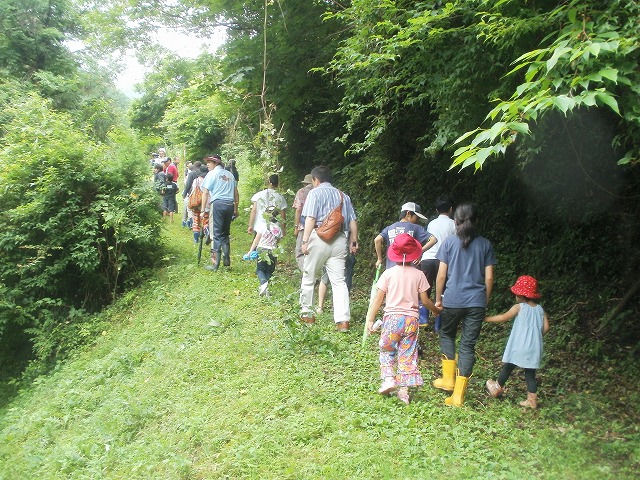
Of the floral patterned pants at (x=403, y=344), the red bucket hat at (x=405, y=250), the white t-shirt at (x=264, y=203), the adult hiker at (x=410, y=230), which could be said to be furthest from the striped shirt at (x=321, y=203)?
the floral patterned pants at (x=403, y=344)

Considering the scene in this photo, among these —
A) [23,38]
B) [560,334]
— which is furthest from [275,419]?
[23,38]

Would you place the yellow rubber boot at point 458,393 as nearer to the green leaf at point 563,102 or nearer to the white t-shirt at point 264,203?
the green leaf at point 563,102

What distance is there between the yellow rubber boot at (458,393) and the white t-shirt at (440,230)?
1.92 meters

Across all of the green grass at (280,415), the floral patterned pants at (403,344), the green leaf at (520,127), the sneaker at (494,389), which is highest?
the green leaf at (520,127)

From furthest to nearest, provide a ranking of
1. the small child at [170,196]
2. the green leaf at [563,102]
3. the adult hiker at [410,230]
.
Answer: the small child at [170,196] → the adult hiker at [410,230] → the green leaf at [563,102]

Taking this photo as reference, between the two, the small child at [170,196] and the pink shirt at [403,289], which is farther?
the small child at [170,196]

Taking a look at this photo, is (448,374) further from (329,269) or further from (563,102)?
(563,102)

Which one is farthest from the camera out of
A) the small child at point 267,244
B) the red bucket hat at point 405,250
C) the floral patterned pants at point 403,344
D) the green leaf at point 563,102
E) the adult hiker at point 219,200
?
the adult hiker at point 219,200

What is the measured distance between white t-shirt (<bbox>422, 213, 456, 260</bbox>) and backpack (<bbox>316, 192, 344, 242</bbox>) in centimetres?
112

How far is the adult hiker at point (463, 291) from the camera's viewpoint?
529 centimetres

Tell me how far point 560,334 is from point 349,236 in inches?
113

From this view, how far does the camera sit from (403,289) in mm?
5168

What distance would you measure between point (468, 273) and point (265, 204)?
3863 millimetres

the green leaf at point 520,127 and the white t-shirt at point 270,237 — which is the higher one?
the green leaf at point 520,127
